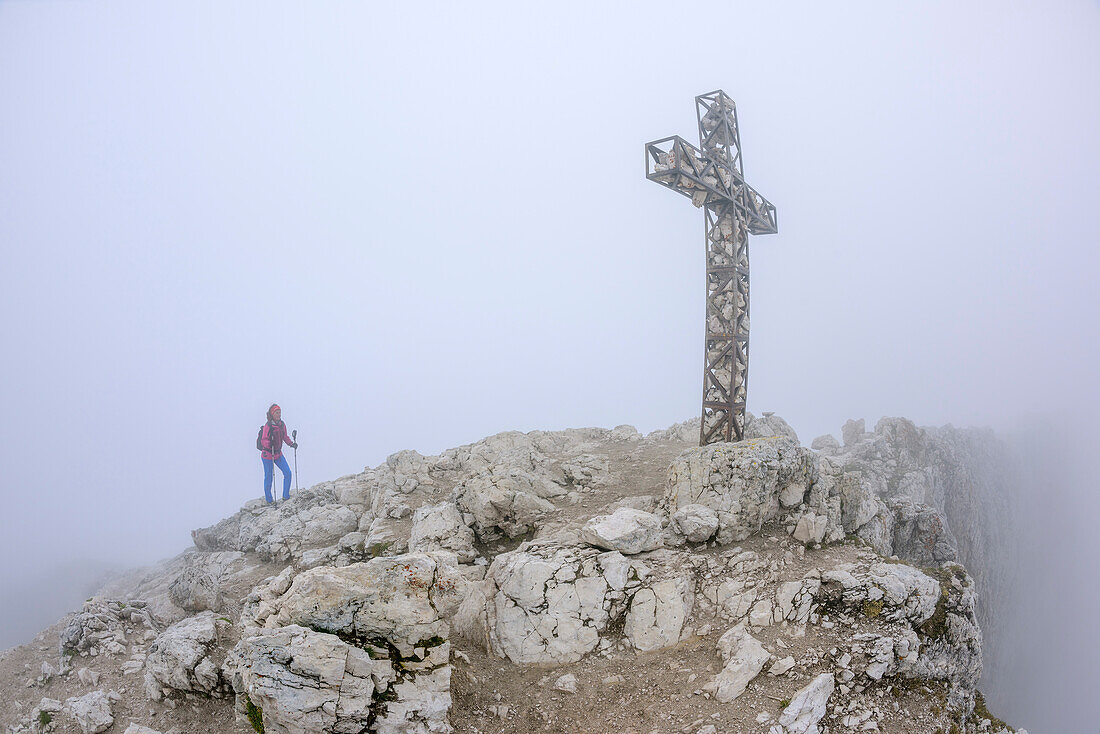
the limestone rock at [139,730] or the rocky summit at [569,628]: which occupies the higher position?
the rocky summit at [569,628]

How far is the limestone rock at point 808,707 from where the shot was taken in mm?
6574

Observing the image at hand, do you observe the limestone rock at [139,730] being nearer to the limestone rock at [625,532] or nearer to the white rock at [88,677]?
the white rock at [88,677]

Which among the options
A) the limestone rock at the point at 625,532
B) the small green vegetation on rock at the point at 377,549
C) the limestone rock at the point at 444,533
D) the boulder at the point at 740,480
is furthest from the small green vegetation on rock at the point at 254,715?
the boulder at the point at 740,480

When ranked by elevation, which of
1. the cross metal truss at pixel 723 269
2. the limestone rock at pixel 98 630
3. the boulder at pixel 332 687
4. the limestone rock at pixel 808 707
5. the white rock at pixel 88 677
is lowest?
the white rock at pixel 88 677

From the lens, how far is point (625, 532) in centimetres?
931

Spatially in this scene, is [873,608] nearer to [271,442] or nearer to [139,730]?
[139,730]

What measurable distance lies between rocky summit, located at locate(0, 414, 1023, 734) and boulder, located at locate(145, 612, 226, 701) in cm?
4

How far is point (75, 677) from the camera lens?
32.0 ft

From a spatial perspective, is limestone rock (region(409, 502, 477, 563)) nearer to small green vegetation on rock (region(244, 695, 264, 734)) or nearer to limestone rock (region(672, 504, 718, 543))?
small green vegetation on rock (region(244, 695, 264, 734))

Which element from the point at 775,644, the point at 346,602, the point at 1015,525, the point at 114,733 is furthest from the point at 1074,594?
the point at 114,733

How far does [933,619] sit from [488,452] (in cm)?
1192

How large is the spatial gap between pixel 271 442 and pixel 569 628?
13532 millimetres

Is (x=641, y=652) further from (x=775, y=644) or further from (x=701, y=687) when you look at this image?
(x=775, y=644)

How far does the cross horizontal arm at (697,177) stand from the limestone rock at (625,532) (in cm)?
865
